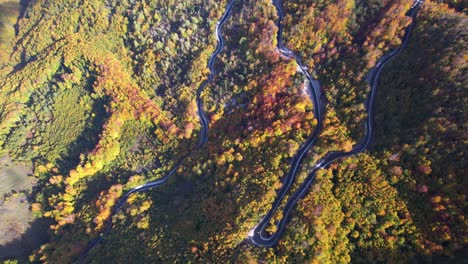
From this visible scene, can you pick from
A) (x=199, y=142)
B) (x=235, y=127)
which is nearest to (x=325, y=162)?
(x=235, y=127)

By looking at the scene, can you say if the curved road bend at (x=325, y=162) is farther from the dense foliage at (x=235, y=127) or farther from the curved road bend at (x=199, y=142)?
the curved road bend at (x=199, y=142)

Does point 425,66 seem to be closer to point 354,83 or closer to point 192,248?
point 354,83

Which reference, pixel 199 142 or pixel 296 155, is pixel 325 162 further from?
pixel 199 142

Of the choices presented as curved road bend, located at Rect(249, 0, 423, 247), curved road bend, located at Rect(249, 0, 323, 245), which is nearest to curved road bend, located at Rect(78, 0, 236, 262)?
curved road bend, located at Rect(249, 0, 323, 245)

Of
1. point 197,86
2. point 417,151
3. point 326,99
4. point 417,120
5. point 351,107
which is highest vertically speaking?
point 197,86

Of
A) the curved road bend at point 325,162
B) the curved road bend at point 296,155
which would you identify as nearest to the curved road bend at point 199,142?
the curved road bend at point 296,155

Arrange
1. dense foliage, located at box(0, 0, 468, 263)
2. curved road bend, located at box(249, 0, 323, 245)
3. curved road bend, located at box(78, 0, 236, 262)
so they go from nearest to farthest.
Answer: dense foliage, located at box(0, 0, 468, 263), curved road bend, located at box(249, 0, 323, 245), curved road bend, located at box(78, 0, 236, 262)

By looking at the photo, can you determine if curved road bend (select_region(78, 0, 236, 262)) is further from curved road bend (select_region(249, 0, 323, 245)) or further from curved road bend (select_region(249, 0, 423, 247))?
curved road bend (select_region(249, 0, 423, 247))

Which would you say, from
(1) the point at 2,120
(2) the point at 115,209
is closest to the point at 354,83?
(2) the point at 115,209
